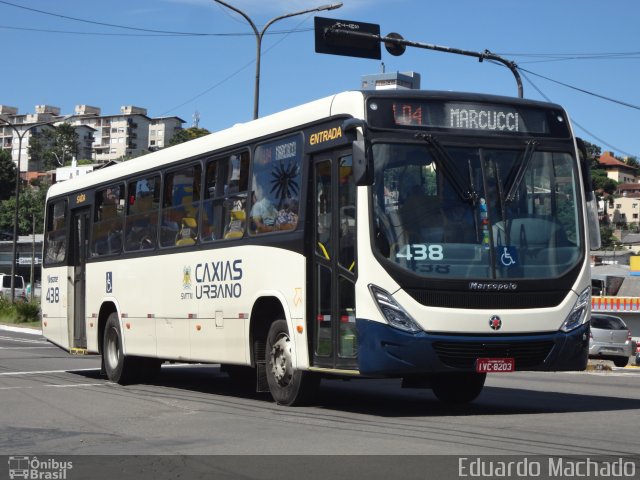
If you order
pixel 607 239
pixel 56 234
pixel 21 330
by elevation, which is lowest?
pixel 21 330

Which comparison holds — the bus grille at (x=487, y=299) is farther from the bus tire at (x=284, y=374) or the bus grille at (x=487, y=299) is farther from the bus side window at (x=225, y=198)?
the bus side window at (x=225, y=198)

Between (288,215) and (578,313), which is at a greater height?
(288,215)

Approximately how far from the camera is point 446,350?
37.6 feet

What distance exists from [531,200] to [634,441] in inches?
127

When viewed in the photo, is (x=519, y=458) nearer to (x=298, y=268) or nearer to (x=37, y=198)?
(x=298, y=268)

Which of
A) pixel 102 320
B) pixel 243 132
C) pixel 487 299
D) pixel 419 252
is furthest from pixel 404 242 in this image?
pixel 102 320

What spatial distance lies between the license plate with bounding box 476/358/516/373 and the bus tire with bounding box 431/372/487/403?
2304 mm

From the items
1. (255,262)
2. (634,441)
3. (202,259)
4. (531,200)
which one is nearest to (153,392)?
(202,259)

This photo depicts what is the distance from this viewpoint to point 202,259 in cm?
1533

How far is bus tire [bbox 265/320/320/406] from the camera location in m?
12.9

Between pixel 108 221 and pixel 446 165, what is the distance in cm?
880

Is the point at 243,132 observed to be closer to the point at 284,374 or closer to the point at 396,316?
the point at 284,374

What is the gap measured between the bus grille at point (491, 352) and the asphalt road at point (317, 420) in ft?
1.99

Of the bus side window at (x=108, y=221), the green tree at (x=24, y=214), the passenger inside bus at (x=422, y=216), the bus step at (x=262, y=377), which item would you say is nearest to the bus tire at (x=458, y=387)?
the bus step at (x=262, y=377)
